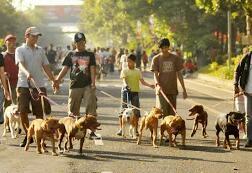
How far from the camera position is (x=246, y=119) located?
42.5 ft

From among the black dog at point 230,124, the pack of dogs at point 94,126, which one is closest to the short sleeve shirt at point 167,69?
the pack of dogs at point 94,126

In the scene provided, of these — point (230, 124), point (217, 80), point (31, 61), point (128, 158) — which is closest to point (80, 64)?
point (31, 61)

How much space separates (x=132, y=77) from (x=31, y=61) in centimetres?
242

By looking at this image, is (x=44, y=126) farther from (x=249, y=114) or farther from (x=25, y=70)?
(x=249, y=114)

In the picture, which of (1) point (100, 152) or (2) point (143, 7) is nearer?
(1) point (100, 152)

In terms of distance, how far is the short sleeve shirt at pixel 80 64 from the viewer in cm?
1305

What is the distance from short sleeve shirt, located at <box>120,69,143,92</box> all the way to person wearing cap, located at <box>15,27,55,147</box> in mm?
1954

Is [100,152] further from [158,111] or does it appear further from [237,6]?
[237,6]

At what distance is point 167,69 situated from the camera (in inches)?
535

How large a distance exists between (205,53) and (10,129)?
120 ft

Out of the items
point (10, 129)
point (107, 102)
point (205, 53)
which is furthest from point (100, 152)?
point (205, 53)

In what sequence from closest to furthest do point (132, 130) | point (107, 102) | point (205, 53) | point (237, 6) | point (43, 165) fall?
1. point (43, 165)
2. point (132, 130)
3. point (107, 102)
4. point (237, 6)
5. point (205, 53)

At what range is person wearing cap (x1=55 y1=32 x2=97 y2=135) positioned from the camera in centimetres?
1304

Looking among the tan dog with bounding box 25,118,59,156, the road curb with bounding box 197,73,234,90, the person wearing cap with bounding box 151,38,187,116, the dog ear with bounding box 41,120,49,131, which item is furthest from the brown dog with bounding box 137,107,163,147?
the road curb with bounding box 197,73,234,90
